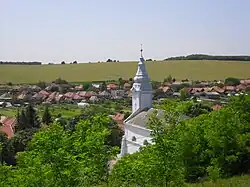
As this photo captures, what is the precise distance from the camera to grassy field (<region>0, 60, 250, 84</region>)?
13138 cm

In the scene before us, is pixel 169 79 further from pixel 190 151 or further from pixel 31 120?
pixel 190 151

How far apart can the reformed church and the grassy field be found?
270ft

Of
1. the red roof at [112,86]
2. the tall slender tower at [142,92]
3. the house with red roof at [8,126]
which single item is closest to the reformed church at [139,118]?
the tall slender tower at [142,92]

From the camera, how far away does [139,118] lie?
45.2m

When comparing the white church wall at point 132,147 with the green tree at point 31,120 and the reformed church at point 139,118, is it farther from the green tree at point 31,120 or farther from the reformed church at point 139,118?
the green tree at point 31,120

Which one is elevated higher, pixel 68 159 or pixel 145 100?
pixel 68 159

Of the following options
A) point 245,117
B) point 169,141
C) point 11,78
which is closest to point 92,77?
point 11,78

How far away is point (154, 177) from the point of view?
17.7 meters

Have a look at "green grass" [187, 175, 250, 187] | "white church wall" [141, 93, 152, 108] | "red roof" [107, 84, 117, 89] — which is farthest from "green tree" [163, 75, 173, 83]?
"green grass" [187, 175, 250, 187]

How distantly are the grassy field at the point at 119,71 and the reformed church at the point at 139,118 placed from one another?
82210 mm

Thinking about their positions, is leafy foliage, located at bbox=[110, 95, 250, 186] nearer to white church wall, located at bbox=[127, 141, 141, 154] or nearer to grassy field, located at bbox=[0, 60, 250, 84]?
white church wall, located at bbox=[127, 141, 141, 154]

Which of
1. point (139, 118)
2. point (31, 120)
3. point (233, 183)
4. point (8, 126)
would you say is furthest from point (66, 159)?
point (8, 126)

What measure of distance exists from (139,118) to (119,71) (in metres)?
99.0

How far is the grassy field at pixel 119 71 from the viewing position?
131 m
